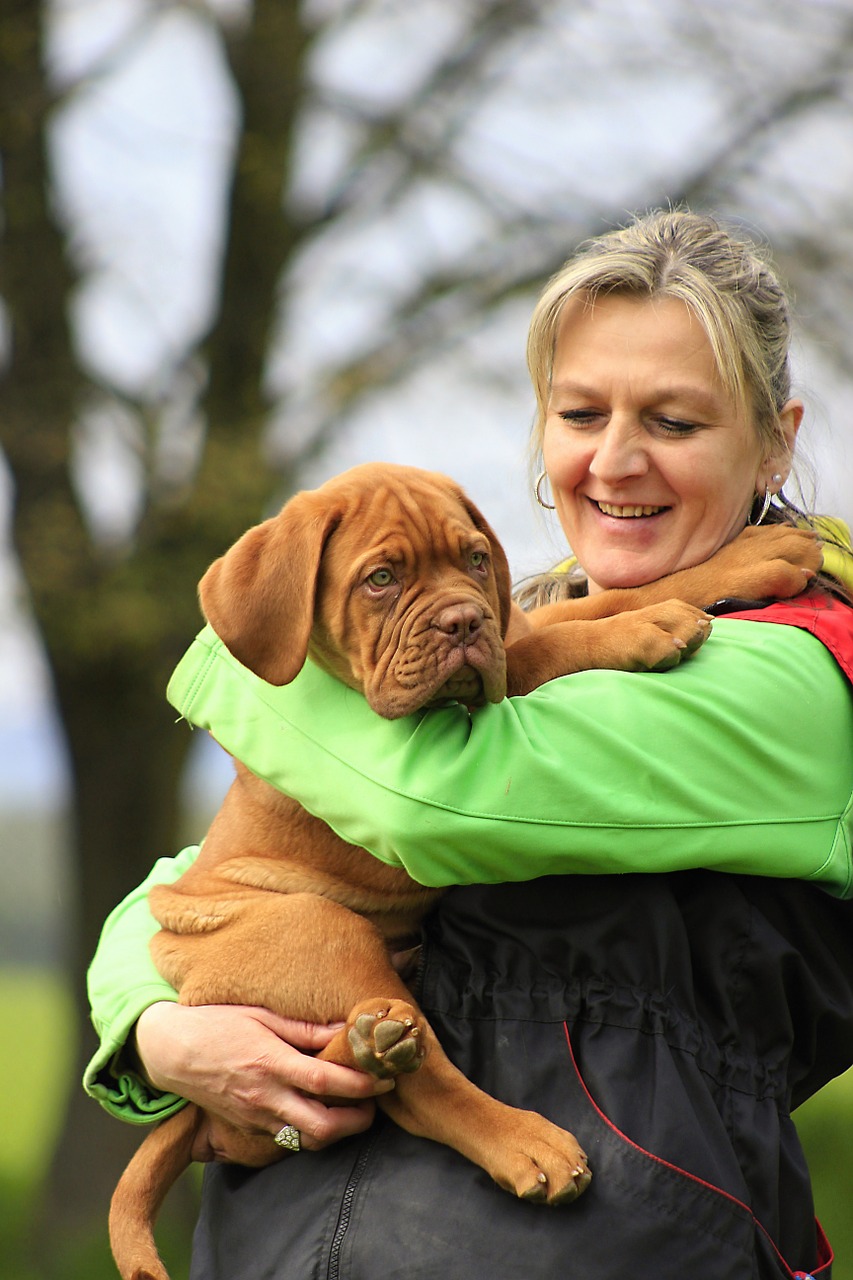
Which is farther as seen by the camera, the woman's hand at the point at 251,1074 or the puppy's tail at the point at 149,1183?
the puppy's tail at the point at 149,1183

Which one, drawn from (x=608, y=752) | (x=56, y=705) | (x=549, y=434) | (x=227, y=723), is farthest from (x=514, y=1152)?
(x=56, y=705)

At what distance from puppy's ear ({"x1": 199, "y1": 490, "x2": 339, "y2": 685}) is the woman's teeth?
26.5 inches

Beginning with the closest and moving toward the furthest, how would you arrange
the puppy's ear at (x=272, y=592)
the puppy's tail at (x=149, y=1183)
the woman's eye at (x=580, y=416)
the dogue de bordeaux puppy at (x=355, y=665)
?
the dogue de bordeaux puppy at (x=355, y=665) → the puppy's ear at (x=272, y=592) → the puppy's tail at (x=149, y=1183) → the woman's eye at (x=580, y=416)

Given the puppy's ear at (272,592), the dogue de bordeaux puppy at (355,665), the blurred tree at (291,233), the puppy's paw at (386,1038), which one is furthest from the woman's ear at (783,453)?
the blurred tree at (291,233)

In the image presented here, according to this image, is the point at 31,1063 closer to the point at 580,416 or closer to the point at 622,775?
the point at 580,416

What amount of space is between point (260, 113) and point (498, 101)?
1733 millimetres

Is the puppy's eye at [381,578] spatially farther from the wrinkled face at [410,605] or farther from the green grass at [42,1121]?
the green grass at [42,1121]

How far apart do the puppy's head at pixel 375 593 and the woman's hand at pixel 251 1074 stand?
74 centimetres

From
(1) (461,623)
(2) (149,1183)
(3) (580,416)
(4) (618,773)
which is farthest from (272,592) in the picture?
(2) (149,1183)

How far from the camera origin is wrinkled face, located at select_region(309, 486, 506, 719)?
2891mm

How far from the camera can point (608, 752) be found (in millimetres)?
2518

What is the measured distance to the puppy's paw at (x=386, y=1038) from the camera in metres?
2.62

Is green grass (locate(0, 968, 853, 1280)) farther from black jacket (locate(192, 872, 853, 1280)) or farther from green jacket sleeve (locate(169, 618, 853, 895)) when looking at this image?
green jacket sleeve (locate(169, 618, 853, 895))

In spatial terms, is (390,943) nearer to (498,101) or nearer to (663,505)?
(663,505)
